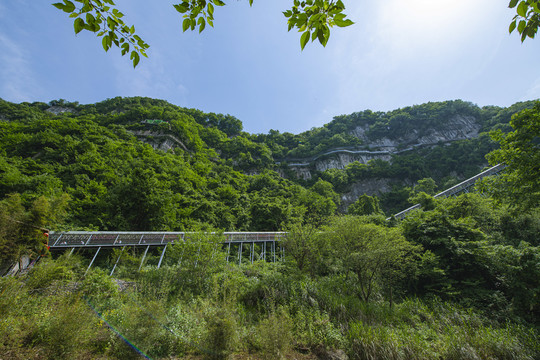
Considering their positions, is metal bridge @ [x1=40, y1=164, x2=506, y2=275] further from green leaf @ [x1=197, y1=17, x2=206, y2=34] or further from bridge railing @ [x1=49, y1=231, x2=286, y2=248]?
green leaf @ [x1=197, y1=17, x2=206, y2=34]

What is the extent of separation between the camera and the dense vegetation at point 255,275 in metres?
4.54

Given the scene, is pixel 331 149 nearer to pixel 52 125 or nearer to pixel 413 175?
pixel 413 175

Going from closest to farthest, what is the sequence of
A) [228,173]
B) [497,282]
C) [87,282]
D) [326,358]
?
[326,358] < [87,282] < [497,282] < [228,173]

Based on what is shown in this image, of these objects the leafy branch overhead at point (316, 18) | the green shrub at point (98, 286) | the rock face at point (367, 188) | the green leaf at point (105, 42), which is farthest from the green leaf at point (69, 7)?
the rock face at point (367, 188)

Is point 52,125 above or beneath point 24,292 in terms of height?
above

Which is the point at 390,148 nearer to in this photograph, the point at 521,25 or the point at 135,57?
the point at 521,25

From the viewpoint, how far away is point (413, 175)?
52.9 metres

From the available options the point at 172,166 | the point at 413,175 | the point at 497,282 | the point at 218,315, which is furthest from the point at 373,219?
the point at 413,175

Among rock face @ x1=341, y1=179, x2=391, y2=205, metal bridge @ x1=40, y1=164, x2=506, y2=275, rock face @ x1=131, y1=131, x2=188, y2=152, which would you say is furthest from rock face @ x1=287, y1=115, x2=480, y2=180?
metal bridge @ x1=40, y1=164, x2=506, y2=275

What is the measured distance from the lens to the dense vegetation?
454cm

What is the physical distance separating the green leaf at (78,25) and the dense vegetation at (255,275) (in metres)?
4.96

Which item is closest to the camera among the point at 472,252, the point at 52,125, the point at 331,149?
the point at 472,252

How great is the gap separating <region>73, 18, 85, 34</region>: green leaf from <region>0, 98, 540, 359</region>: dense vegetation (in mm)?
4964

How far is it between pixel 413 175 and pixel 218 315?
6246 centimetres
